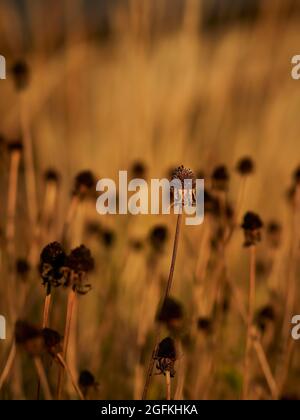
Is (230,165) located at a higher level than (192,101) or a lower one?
lower

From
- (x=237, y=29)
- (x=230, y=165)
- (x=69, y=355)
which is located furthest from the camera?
(x=237, y=29)

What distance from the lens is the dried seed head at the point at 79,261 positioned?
0.67 meters

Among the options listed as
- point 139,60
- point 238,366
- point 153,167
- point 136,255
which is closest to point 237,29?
point 139,60

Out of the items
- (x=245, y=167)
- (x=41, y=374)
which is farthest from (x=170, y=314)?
(x=245, y=167)

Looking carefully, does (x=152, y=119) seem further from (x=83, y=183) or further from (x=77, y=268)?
(x=77, y=268)

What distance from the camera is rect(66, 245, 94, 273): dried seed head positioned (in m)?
0.67

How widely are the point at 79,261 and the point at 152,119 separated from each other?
1.07 m

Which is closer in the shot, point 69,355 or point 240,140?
point 69,355

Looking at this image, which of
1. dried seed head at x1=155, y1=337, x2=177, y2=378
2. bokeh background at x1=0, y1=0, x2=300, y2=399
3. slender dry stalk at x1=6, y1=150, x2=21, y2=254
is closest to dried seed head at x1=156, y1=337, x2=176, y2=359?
dried seed head at x1=155, y1=337, x2=177, y2=378

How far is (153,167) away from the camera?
158cm

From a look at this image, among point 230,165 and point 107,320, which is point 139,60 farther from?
point 107,320
